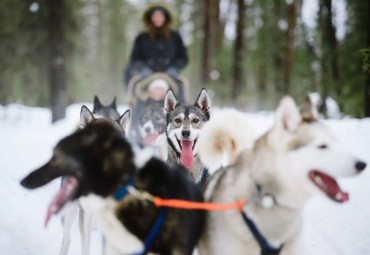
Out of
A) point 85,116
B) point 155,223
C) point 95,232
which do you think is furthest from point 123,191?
point 95,232

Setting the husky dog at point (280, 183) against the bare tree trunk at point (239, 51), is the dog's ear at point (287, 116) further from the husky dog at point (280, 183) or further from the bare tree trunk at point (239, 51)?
the bare tree trunk at point (239, 51)

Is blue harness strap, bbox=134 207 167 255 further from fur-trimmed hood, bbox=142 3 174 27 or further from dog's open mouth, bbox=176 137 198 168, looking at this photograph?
fur-trimmed hood, bbox=142 3 174 27

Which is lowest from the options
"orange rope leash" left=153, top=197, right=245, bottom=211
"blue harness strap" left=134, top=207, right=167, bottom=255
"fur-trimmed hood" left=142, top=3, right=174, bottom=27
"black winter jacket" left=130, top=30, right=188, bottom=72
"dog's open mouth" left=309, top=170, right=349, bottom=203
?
"blue harness strap" left=134, top=207, right=167, bottom=255

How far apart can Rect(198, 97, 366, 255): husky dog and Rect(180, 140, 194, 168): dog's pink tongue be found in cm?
195

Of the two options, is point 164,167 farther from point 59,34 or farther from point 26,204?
point 59,34

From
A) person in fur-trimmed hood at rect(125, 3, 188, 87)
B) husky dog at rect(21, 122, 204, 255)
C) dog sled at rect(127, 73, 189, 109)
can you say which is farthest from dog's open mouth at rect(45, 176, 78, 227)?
person in fur-trimmed hood at rect(125, 3, 188, 87)

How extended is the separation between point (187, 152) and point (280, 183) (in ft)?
7.54

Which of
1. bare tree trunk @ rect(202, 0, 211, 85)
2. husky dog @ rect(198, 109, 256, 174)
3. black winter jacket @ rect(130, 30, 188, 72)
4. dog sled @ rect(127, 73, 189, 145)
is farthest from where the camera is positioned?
bare tree trunk @ rect(202, 0, 211, 85)

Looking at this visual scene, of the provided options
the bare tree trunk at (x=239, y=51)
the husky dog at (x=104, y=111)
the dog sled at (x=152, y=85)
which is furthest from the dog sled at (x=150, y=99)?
the bare tree trunk at (x=239, y=51)

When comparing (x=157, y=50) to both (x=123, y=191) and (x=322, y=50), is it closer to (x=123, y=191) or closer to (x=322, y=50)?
(x=123, y=191)

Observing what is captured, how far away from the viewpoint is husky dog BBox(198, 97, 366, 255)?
1.70 m

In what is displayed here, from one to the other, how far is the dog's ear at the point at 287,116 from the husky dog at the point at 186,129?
7.21 feet

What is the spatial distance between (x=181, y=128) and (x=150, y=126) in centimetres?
143

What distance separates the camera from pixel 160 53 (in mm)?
6027
